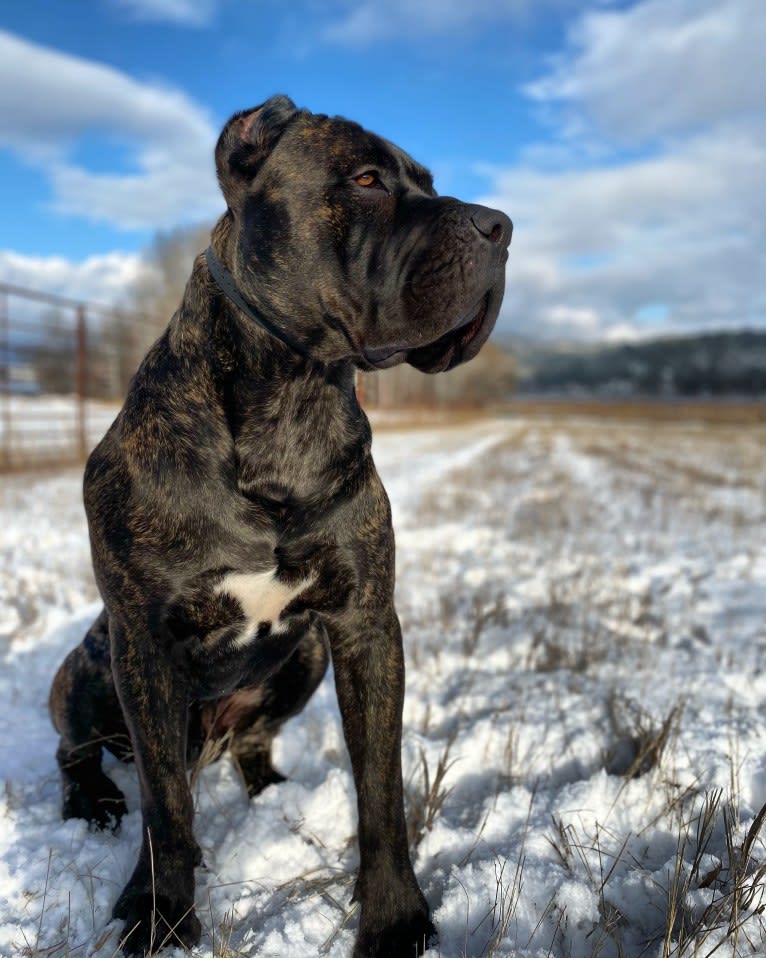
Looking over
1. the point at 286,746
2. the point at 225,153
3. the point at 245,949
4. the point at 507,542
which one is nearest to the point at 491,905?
the point at 245,949

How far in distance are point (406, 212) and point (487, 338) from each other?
1.38 feet

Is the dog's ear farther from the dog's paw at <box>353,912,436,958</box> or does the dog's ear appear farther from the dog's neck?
the dog's paw at <box>353,912,436,958</box>

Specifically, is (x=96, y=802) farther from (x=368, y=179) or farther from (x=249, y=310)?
(x=368, y=179)

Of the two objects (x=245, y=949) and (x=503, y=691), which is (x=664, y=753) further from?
(x=245, y=949)

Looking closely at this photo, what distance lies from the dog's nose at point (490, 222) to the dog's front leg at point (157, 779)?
1.29m

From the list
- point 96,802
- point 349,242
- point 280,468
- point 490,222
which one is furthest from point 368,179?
point 96,802

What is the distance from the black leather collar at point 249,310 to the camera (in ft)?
6.43

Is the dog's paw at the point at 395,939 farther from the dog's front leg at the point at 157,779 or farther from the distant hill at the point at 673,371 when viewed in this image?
the distant hill at the point at 673,371

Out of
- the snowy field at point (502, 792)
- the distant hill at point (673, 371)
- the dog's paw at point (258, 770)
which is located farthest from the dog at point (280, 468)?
the distant hill at point (673, 371)

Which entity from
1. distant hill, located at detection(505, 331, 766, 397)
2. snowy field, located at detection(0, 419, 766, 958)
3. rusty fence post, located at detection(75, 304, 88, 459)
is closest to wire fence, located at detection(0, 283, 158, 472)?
rusty fence post, located at detection(75, 304, 88, 459)

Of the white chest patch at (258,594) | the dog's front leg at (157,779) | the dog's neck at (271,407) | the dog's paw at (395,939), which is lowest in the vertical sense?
the dog's paw at (395,939)

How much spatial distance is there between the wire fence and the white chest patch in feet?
34.4

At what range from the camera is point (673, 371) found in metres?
105

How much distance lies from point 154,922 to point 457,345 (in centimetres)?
160
